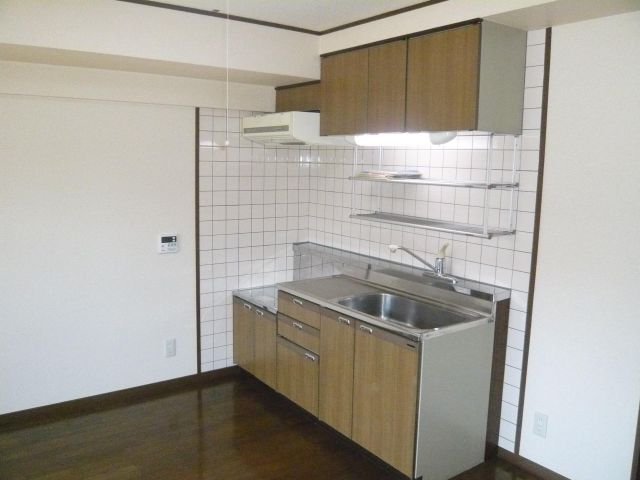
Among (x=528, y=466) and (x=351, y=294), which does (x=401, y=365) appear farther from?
(x=528, y=466)

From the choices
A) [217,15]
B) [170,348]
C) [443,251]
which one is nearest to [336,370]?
[443,251]

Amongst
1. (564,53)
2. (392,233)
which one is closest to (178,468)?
(392,233)

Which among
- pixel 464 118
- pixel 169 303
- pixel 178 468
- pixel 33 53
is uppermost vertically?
pixel 33 53

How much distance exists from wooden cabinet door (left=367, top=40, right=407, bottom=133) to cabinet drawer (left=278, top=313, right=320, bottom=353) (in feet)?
4.12

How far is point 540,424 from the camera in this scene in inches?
117

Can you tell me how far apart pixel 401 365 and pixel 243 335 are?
1.69m

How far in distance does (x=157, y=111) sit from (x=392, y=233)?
1805 mm

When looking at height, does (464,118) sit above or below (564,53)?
below

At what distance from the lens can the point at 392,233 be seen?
3787mm

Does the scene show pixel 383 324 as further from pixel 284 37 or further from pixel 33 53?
pixel 33 53

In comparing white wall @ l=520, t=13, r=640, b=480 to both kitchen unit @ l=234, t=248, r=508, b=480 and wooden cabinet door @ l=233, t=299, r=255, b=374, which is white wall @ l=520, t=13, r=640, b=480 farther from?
wooden cabinet door @ l=233, t=299, r=255, b=374

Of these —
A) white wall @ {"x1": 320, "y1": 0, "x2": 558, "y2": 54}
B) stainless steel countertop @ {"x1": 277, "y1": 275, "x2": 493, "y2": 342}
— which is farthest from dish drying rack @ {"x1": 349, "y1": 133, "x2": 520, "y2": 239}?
white wall @ {"x1": 320, "y1": 0, "x2": 558, "y2": 54}

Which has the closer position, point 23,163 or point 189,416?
point 23,163

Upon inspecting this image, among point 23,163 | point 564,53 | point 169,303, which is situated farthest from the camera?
point 169,303
